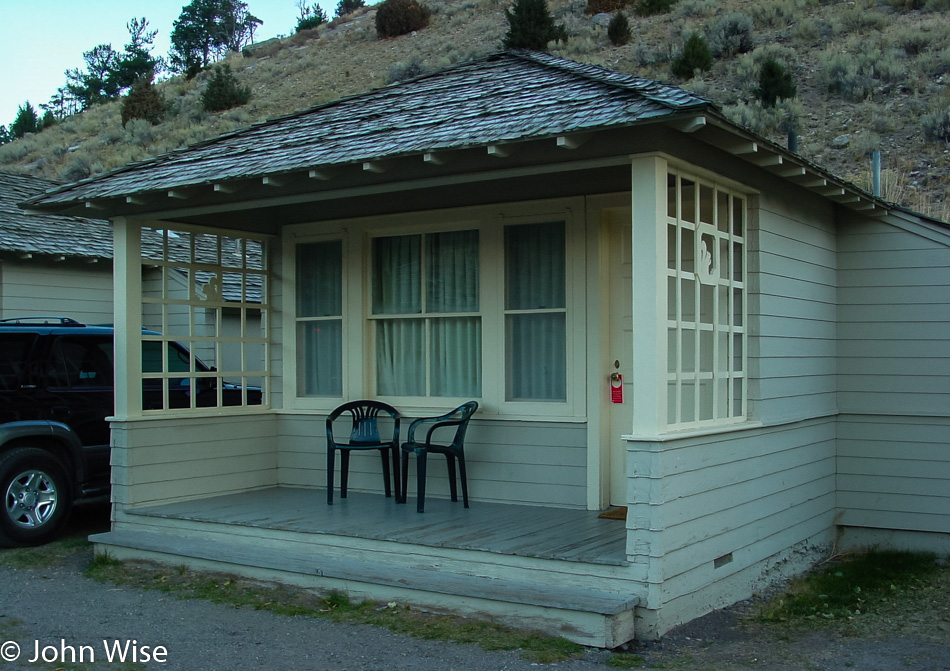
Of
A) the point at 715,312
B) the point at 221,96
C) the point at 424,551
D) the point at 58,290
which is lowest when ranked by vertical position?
the point at 424,551

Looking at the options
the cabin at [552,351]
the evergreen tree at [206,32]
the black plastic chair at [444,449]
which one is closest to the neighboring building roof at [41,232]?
the cabin at [552,351]

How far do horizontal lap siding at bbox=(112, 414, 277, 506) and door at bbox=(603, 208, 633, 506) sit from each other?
10.3 ft

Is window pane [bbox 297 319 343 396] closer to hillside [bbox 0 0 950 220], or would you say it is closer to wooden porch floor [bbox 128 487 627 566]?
wooden porch floor [bbox 128 487 627 566]

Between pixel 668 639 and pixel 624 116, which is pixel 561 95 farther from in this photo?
pixel 668 639

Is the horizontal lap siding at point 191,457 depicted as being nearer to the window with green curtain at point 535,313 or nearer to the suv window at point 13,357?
the suv window at point 13,357

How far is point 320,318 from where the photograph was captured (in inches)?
331

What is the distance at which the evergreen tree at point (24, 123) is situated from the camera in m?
43.1

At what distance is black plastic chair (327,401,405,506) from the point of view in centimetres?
740

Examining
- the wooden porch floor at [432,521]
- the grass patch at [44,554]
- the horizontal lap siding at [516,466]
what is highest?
the horizontal lap siding at [516,466]

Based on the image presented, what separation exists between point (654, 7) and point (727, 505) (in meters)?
28.8

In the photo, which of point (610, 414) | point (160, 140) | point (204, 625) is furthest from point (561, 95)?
point (160, 140)

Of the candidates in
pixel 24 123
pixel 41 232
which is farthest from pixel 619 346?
pixel 24 123

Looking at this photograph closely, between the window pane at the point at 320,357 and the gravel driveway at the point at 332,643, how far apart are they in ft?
8.79

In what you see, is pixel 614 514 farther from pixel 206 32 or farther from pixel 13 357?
pixel 206 32
